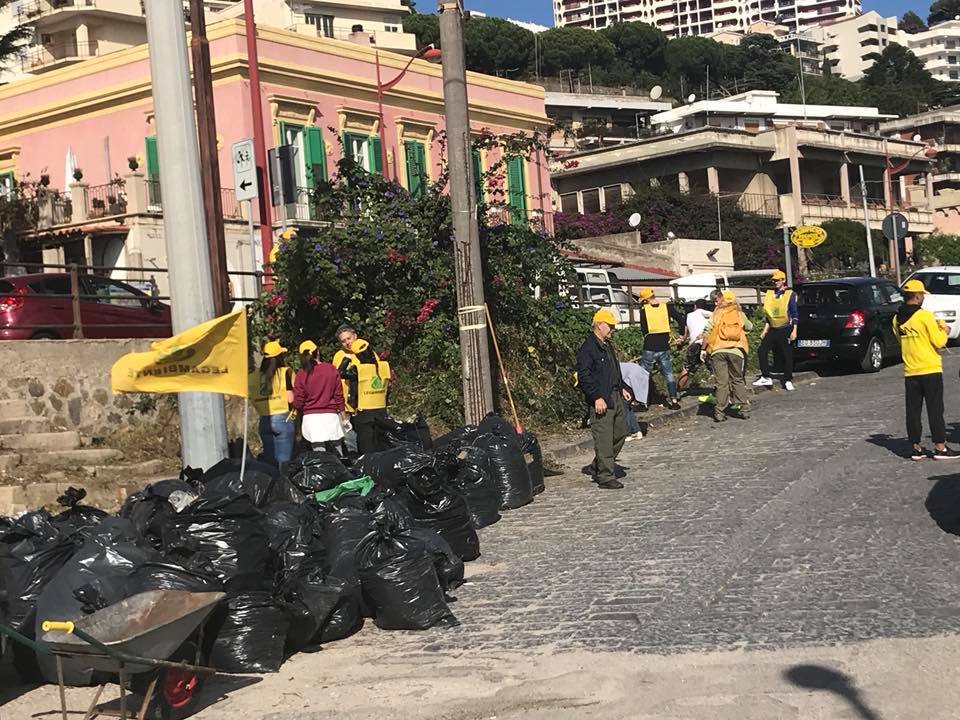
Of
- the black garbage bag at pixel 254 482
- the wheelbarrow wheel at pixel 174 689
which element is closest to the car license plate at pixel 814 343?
the black garbage bag at pixel 254 482

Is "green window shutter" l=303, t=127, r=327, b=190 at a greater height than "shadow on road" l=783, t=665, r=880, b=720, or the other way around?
"green window shutter" l=303, t=127, r=327, b=190

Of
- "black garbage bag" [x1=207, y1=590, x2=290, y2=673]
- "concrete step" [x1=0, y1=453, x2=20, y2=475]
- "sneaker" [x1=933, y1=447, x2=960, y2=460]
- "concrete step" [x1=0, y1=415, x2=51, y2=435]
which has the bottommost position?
"sneaker" [x1=933, y1=447, x2=960, y2=460]

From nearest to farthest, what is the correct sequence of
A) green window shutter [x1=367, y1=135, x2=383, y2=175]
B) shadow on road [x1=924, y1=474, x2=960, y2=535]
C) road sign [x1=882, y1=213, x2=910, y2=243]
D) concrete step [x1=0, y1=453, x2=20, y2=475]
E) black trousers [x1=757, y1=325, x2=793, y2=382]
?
shadow on road [x1=924, y1=474, x2=960, y2=535] < concrete step [x1=0, y1=453, x2=20, y2=475] < black trousers [x1=757, y1=325, x2=793, y2=382] < road sign [x1=882, y1=213, x2=910, y2=243] < green window shutter [x1=367, y1=135, x2=383, y2=175]

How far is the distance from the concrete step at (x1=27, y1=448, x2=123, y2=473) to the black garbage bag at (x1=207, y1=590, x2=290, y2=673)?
6656 mm

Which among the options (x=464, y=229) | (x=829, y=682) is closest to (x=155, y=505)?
(x=829, y=682)

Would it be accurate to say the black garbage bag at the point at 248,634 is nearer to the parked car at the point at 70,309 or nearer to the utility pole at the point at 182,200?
the utility pole at the point at 182,200

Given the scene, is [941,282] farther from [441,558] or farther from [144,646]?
[144,646]

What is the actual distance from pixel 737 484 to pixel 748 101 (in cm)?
7422

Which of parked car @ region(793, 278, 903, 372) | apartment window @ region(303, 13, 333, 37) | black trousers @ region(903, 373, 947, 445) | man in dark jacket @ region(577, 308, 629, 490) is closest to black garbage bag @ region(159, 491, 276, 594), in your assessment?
man in dark jacket @ region(577, 308, 629, 490)

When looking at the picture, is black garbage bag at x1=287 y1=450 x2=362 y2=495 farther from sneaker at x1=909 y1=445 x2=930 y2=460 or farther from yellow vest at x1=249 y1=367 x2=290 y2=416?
sneaker at x1=909 y1=445 x2=930 y2=460

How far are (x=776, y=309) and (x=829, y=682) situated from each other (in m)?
13.4

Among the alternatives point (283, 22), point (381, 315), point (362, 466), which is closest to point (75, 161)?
point (381, 315)

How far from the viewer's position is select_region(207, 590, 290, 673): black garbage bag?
267 inches

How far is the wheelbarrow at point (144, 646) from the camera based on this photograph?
5637mm
